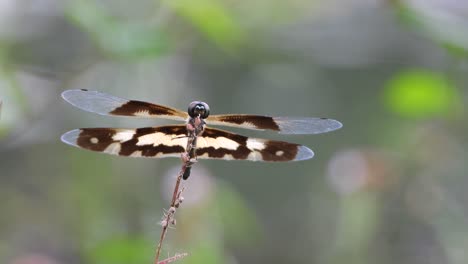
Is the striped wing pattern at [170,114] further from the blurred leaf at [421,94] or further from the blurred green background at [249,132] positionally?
the blurred leaf at [421,94]

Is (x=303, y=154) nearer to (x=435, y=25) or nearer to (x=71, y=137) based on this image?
(x=71, y=137)

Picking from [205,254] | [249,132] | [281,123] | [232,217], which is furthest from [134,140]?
[249,132]

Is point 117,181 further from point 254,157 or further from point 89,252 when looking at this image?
point 254,157

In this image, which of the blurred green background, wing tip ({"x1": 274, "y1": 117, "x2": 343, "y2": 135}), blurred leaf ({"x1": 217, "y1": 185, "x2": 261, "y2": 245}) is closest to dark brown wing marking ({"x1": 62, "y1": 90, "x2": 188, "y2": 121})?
wing tip ({"x1": 274, "y1": 117, "x2": 343, "y2": 135})

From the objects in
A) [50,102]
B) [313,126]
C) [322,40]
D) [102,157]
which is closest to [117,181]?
[102,157]

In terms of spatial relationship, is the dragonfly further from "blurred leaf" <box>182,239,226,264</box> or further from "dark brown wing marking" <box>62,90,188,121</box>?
"blurred leaf" <box>182,239,226,264</box>

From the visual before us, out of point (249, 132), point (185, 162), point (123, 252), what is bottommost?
point (123, 252)
